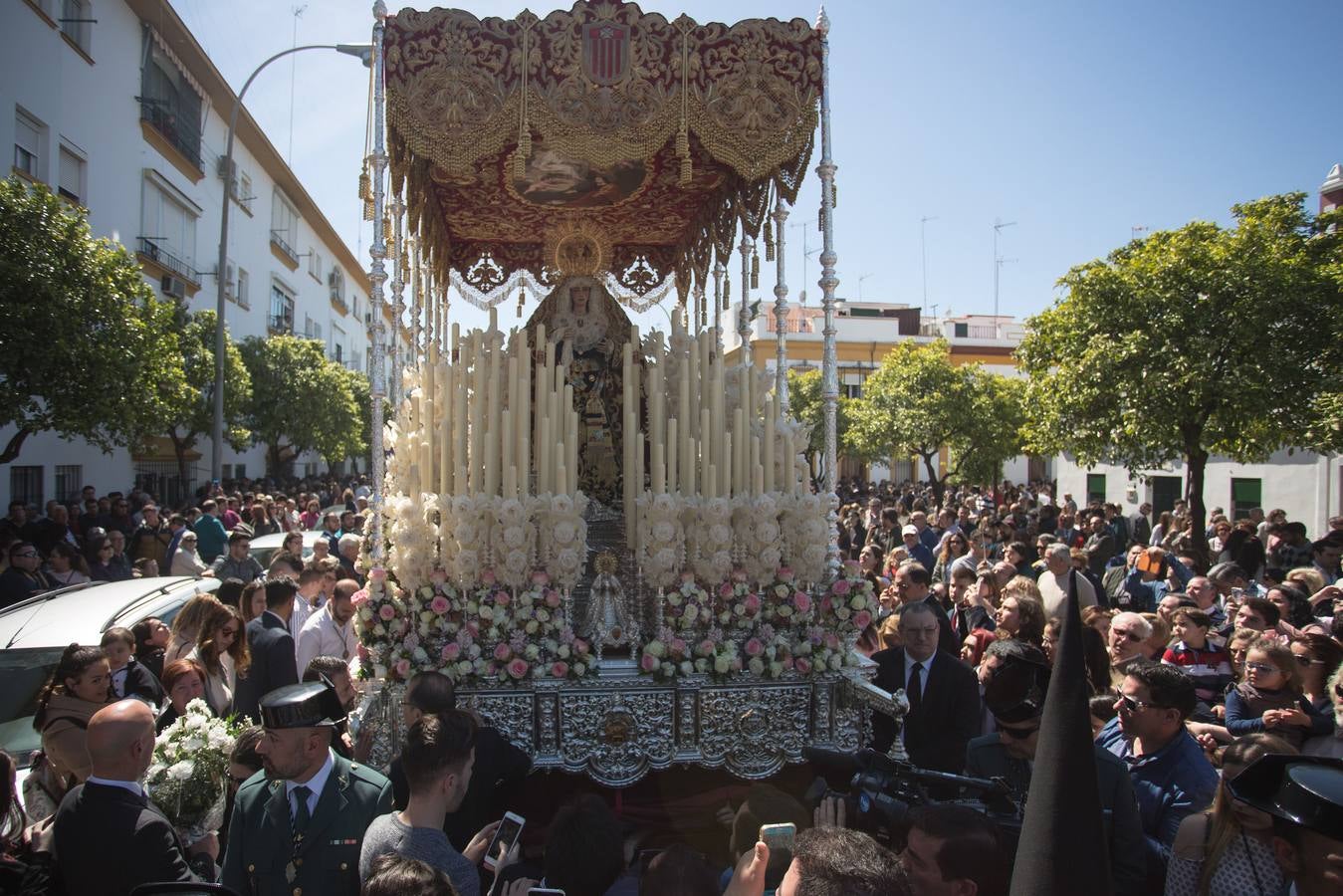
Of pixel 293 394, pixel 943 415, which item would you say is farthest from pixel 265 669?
pixel 943 415

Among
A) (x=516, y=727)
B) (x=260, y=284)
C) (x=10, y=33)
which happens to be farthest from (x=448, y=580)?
(x=260, y=284)

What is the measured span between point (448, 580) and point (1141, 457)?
1138cm

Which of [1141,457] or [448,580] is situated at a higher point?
[1141,457]

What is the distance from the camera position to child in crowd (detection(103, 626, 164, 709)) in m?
4.18

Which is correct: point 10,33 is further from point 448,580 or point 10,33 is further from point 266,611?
point 448,580

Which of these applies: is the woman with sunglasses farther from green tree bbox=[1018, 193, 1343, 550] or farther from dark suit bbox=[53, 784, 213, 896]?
green tree bbox=[1018, 193, 1343, 550]

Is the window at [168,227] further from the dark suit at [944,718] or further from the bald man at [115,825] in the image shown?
the dark suit at [944,718]

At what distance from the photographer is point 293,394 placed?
24500 millimetres

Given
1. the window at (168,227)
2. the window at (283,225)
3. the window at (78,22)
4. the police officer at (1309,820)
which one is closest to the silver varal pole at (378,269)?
the police officer at (1309,820)

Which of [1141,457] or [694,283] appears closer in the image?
[694,283]

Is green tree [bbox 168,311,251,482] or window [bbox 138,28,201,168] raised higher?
window [bbox 138,28,201,168]

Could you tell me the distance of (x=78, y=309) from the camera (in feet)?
35.1

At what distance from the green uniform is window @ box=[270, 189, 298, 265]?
99.6ft

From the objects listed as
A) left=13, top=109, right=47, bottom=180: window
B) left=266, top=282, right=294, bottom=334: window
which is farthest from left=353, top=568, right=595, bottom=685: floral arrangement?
left=266, top=282, right=294, bottom=334: window
